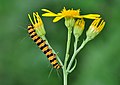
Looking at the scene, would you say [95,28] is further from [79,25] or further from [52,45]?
[52,45]

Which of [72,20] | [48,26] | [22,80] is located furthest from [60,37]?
[72,20]

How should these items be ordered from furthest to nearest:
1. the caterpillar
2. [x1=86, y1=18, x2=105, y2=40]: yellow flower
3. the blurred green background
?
the blurred green background, [x1=86, y1=18, x2=105, y2=40]: yellow flower, the caterpillar

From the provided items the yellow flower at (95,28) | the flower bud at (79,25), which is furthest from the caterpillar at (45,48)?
the yellow flower at (95,28)

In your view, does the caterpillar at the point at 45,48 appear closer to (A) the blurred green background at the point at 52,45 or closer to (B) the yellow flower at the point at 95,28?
(B) the yellow flower at the point at 95,28

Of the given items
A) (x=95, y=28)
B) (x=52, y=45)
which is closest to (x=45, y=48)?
(x=95, y=28)

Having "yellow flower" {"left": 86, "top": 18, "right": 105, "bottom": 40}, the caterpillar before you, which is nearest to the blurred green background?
"yellow flower" {"left": 86, "top": 18, "right": 105, "bottom": 40}

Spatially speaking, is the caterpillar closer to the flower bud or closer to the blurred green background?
the flower bud

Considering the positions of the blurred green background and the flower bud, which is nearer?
the flower bud

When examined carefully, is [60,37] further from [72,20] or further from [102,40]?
[72,20]

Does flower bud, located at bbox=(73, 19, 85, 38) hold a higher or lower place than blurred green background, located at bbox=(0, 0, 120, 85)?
lower
